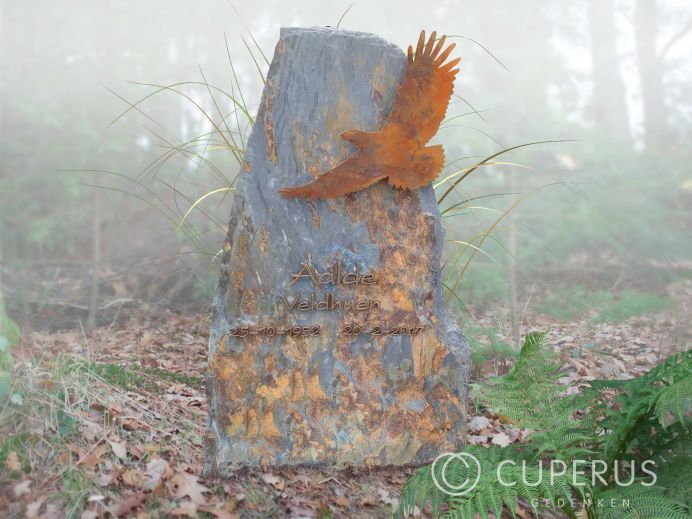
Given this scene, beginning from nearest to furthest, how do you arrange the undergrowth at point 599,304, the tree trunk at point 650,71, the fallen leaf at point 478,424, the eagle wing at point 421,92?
the eagle wing at point 421,92, the fallen leaf at point 478,424, the undergrowth at point 599,304, the tree trunk at point 650,71

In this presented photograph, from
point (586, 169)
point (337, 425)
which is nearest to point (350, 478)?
point (337, 425)

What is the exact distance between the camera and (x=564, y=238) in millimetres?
7293

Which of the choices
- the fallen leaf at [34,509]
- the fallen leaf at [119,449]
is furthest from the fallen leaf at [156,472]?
the fallen leaf at [34,509]

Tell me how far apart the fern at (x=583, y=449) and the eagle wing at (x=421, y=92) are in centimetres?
114

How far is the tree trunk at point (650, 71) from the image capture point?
9883mm

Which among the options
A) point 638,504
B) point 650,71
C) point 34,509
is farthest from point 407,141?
point 650,71

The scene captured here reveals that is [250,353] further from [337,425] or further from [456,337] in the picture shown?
[456,337]

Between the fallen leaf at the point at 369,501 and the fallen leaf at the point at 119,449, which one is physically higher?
the fallen leaf at the point at 119,449

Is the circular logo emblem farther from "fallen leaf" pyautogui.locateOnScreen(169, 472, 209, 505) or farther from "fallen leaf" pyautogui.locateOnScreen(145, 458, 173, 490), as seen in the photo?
"fallen leaf" pyautogui.locateOnScreen(145, 458, 173, 490)

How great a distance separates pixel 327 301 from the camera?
309 cm

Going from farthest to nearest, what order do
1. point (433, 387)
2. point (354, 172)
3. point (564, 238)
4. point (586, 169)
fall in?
1. point (586, 169)
2. point (564, 238)
3. point (433, 387)
4. point (354, 172)

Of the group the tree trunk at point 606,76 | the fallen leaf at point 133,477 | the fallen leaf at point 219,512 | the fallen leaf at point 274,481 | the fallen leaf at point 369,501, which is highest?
the tree trunk at point 606,76

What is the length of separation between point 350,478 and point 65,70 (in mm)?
6634

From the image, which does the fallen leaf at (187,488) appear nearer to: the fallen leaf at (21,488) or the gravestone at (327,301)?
the gravestone at (327,301)
